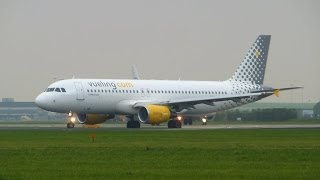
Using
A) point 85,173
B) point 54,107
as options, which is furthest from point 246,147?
point 54,107

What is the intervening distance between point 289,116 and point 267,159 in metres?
73.2

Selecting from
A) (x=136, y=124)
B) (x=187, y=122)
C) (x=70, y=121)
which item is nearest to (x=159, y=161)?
(x=70, y=121)

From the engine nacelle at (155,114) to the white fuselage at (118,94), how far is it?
1.62 metres

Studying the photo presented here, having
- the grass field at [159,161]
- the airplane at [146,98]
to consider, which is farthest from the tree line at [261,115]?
the grass field at [159,161]

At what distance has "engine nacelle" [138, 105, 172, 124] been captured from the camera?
85875 mm

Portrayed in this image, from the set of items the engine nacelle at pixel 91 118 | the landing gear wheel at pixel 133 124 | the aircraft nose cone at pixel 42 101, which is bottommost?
the landing gear wheel at pixel 133 124

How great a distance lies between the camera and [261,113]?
11281cm

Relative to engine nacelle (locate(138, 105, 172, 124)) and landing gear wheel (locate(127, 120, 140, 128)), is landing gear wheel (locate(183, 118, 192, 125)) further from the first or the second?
engine nacelle (locate(138, 105, 172, 124))

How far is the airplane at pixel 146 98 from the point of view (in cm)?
8588

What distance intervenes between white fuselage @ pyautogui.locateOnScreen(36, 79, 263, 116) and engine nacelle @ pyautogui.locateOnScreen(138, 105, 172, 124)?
162 centimetres

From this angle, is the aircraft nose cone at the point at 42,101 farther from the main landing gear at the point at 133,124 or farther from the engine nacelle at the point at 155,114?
the engine nacelle at the point at 155,114

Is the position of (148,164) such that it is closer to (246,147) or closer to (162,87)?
(246,147)

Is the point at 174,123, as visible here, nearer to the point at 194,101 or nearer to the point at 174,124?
the point at 174,124

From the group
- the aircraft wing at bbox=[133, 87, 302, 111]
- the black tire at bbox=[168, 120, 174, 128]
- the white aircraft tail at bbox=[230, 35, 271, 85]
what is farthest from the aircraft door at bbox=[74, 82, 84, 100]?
the white aircraft tail at bbox=[230, 35, 271, 85]
